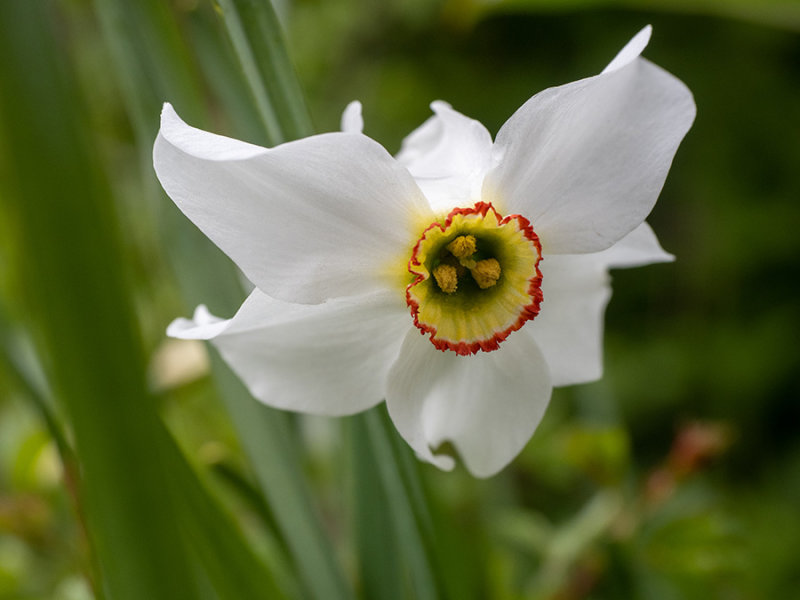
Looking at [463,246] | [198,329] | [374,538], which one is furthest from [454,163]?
[374,538]

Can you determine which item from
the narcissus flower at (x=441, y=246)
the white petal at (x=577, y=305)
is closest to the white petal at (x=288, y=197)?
the narcissus flower at (x=441, y=246)

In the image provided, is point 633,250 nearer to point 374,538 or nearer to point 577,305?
point 577,305

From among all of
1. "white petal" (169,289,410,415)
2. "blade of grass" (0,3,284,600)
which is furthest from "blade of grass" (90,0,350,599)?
"blade of grass" (0,3,284,600)

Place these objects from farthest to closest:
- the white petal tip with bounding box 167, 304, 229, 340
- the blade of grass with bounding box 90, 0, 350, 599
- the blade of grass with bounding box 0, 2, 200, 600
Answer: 1. the blade of grass with bounding box 90, 0, 350, 599
2. the white petal tip with bounding box 167, 304, 229, 340
3. the blade of grass with bounding box 0, 2, 200, 600

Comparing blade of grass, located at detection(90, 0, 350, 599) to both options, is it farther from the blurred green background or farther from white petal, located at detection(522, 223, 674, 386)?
white petal, located at detection(522, 223, 674, 386)

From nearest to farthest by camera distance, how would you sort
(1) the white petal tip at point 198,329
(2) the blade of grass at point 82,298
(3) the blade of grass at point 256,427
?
(2) the blade of grass at point 82,298
(1) the white petal tip at point 198,329
(3) the blade of grass at point 256,427

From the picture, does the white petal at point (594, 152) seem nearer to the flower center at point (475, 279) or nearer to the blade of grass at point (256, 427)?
the flower center at point (475, 279)
